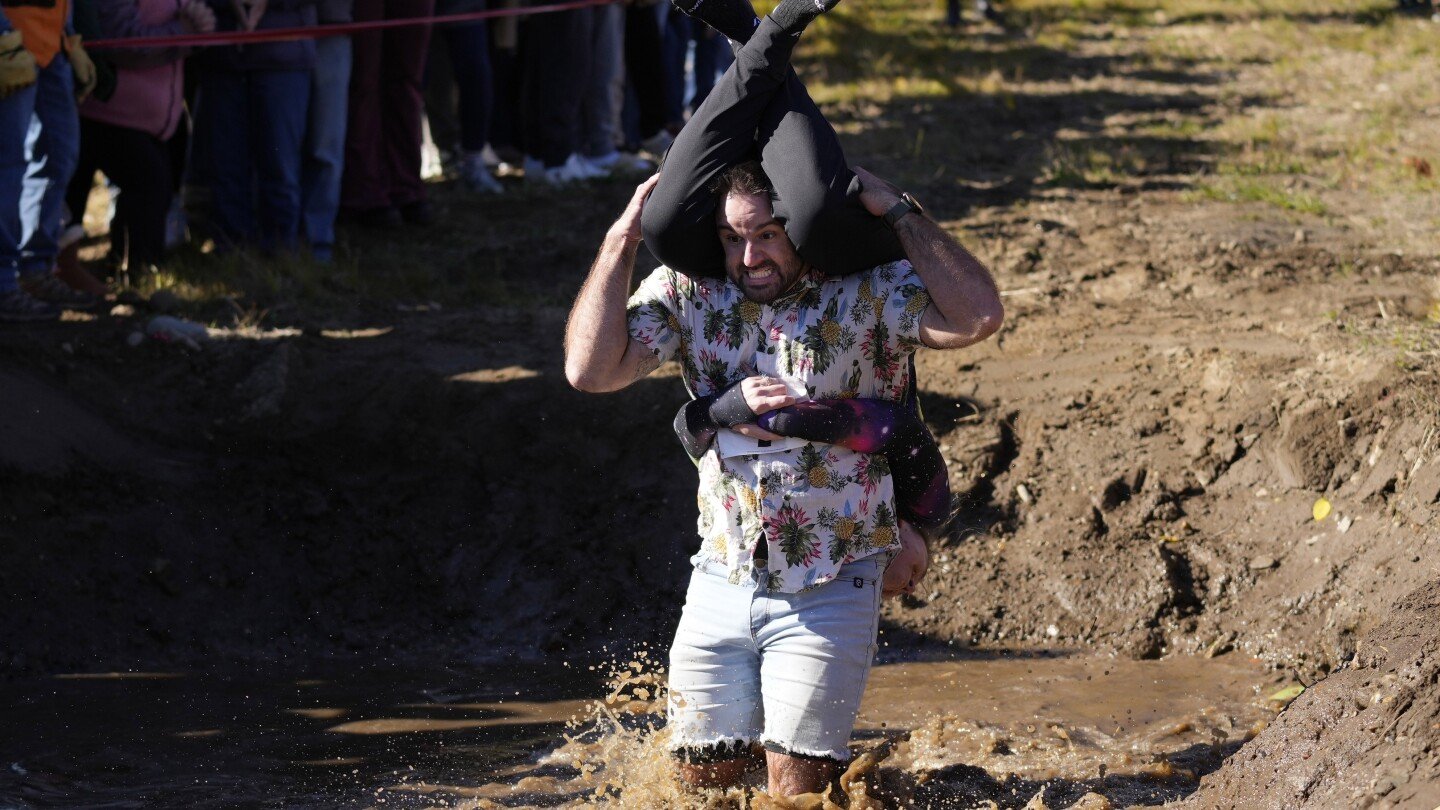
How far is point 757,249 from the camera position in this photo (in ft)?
11.5

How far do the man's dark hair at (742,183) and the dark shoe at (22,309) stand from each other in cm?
412

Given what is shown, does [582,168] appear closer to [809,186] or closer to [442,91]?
[442,91]

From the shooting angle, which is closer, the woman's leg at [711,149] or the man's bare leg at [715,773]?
the woman's leg at [711,149]

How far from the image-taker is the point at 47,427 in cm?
595

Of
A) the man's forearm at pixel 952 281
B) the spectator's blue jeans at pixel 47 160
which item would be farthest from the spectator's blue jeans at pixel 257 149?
the man's forearm at pixel 952 281

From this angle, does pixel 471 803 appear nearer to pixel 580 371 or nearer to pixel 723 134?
pixel 580 371

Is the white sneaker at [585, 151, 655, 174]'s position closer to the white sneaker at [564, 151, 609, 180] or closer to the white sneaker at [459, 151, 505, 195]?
the white sneaker at [564, 151, 609, 180]

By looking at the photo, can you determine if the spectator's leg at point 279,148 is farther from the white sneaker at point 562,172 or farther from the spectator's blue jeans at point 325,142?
the white sneaker at point 562,172

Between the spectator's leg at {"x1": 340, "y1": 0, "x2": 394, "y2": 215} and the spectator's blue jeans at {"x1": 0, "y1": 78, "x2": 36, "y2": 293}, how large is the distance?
6.87 feet

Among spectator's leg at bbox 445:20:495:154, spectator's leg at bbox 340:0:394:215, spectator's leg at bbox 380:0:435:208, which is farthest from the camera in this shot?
spectator's leg at bbox 445:20:495:154

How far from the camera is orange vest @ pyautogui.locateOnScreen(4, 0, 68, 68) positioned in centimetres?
641

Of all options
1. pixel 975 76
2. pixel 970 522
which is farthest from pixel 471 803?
pixel 975 76

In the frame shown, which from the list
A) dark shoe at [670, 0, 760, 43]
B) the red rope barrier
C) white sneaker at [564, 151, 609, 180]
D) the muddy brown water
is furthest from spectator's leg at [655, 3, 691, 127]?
dark shoe at [670, 0, 760, 43]

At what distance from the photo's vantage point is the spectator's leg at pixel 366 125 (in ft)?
27.1
